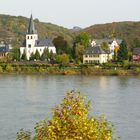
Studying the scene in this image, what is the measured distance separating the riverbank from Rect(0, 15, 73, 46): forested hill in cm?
4393

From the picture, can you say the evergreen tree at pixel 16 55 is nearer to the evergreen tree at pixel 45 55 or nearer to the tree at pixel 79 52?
the evergreen tree at pixel 45 55

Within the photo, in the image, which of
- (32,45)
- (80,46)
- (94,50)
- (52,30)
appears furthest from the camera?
(52,30)

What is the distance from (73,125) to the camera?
645 centimetres

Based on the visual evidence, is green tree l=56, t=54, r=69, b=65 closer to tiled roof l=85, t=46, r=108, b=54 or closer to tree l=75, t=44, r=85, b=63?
tree l=75, t=44, r=85, b=63

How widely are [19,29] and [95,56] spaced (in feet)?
179

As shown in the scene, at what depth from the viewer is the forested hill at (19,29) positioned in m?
96.6

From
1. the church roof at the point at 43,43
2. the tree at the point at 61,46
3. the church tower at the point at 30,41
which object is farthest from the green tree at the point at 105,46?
the church tower at the point at 30,41

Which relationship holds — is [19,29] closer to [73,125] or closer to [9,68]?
[9,68]

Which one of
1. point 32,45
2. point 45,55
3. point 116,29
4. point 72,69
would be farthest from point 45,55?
point 116,29

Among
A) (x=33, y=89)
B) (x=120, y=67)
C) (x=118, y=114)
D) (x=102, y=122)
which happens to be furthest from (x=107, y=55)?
(x=102, y=122)

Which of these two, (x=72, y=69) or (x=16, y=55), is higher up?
(x=16, y=55)

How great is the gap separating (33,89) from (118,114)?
10428 mm

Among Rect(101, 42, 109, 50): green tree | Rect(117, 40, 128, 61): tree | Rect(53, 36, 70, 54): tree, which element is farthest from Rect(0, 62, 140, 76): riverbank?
Rect(101, 42, 109, 50): green tree

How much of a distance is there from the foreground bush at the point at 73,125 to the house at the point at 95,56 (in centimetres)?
4323
